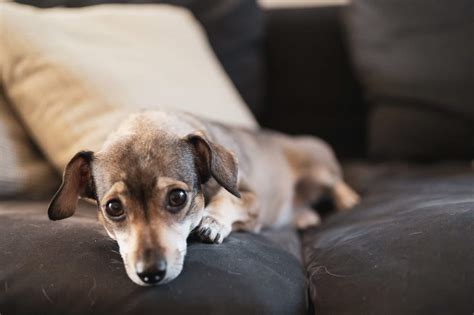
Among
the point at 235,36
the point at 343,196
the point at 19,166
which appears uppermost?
the point at 235,36

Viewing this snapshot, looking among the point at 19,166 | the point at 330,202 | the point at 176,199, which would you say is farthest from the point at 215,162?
the point at 330,202

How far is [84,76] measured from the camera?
2094mm

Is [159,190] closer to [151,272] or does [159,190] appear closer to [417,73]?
[151,272]

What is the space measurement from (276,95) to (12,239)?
1.67 metres

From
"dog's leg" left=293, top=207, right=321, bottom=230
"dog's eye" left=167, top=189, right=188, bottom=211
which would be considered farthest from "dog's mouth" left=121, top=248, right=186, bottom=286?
"dog's leg" left=293, top=207, right=321, bottom=230

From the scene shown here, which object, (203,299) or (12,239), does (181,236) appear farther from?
(12,239)

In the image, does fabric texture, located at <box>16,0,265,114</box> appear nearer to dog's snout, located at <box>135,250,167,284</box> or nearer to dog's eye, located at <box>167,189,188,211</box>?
dog's eye, located at <box>167,189,188,211</box>

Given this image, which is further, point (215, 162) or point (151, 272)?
point (215, 162)

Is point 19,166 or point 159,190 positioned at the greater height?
point 159,190

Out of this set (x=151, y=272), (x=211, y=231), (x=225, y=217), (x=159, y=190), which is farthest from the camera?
(x=225, y=217)

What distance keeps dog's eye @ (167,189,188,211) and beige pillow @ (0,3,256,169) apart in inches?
22.2

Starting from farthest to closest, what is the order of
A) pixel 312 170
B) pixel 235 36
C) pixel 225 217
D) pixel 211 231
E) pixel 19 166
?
pixel 235 36 < pixel 312 170 < pixel 19 166 < pixel 225 217 < pixel 211 231

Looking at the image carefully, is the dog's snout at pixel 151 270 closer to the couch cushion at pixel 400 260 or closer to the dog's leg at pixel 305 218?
the couch cushion at pixel 400 260

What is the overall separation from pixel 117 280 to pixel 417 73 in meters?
1.79
